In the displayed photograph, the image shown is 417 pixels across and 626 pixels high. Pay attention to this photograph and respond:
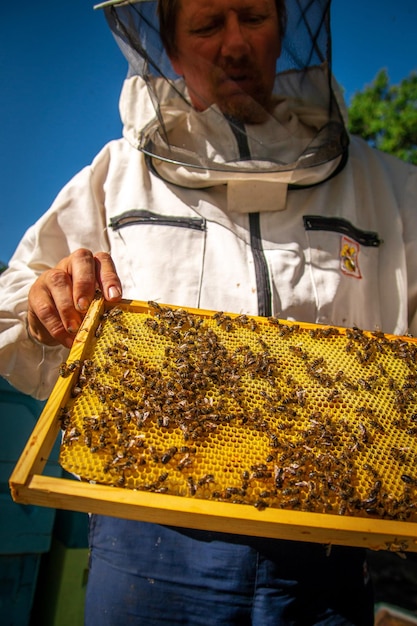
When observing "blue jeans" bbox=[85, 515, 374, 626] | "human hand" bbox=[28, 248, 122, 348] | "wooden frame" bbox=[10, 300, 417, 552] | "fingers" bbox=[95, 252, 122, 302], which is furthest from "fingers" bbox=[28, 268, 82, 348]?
"blue jeans" bbox=[85, 515, 374, 626]

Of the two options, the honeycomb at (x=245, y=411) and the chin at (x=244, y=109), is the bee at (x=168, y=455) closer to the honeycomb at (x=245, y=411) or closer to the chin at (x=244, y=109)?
the honeycomb at (x=245, y=411)

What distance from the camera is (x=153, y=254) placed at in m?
2.55

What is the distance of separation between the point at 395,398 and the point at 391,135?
1469 cm

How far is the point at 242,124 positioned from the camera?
9.37 feet

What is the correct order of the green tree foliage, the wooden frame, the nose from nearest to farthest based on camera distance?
the wooden frame < the nose < the green tree foliage

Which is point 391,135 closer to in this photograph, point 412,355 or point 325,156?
point 325,156

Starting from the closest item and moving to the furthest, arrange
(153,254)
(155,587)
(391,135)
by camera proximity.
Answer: (155,587)
(153,254)
(391,135)

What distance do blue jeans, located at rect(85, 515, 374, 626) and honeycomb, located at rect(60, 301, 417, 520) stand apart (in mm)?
674

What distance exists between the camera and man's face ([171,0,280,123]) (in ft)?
9.17

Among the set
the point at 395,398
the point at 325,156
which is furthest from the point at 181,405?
the point at 325,156

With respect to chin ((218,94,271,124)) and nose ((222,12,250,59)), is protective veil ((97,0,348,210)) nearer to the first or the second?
chin ((218,94,271,124))

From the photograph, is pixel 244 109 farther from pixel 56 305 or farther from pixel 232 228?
pixel 56 305

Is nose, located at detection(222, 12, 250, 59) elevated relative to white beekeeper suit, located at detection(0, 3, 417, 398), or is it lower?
elevated

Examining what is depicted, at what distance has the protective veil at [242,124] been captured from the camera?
8.77 ft
